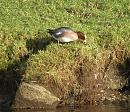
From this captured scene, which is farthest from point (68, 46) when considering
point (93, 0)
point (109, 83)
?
point (93, 0)

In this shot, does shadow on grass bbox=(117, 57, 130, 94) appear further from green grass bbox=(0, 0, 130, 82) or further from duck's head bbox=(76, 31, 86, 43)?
duck's head bbox=(76, 31, 86, 43)

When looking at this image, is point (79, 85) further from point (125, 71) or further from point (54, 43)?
point (125, 71)

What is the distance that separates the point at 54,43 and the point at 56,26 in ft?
4.56

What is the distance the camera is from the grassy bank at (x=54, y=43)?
12.5 metres

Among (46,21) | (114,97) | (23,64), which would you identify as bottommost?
(114,97)

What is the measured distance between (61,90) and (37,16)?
352 centimetres

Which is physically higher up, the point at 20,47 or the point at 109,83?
the point at 20,47

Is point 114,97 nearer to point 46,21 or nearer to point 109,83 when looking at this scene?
point 109,83

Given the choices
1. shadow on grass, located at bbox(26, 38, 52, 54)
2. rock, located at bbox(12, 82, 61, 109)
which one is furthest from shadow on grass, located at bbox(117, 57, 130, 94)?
rock, located at bbox(12, 82, 61, 109)

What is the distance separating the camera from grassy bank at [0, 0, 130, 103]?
40.9 ft

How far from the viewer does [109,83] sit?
42.7 feet

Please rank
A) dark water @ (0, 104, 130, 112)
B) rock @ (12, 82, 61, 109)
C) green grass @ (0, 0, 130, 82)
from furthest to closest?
green grass @ (0, 0, 130, 82), rock @ (12, 82, 61, 109), dark water @ (0, 104, 130, 112)

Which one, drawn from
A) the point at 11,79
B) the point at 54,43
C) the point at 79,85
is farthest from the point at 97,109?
the point at 11,79

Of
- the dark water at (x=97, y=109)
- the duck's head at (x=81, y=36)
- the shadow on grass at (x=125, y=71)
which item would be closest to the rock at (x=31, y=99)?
the dark water at (x=97, y=109)
